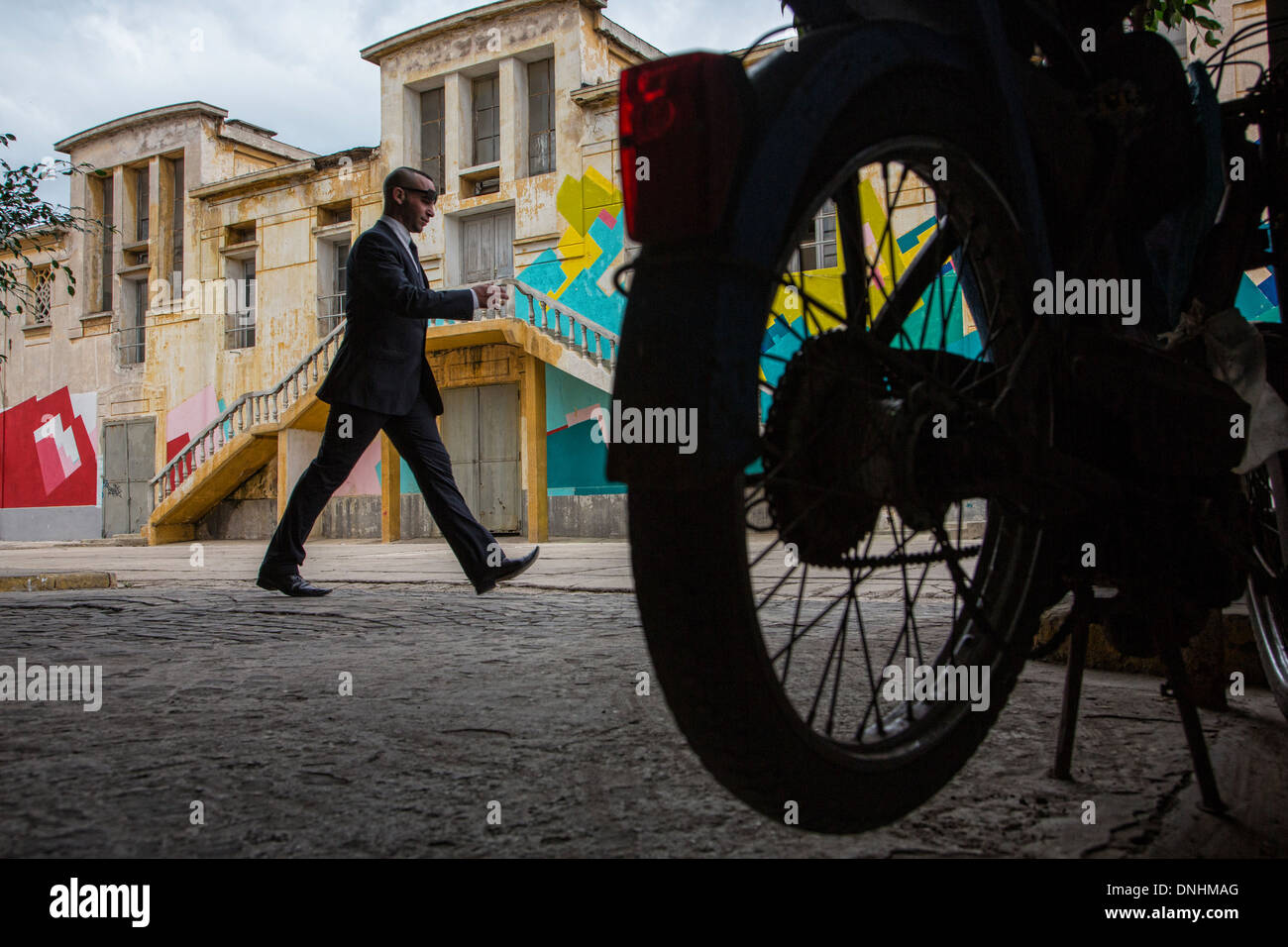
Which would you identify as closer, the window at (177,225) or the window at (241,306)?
the window at (241,306)

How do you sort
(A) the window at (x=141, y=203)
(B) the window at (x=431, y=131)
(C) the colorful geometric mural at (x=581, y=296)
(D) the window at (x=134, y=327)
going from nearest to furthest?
1. (C) the colorful geometric mural at (x=581, y=296)
2. (B) the window at (x=431, y=131)
3. (D) the window at (x=134, y=327)
4. (A) the window at (x=141, y=203)

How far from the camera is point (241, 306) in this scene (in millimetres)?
19844

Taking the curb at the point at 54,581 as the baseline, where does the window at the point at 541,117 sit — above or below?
above

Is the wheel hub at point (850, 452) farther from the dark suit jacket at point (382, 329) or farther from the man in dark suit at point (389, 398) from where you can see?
the dark suit jacket at point (382, 329)

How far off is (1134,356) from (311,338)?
18.6m

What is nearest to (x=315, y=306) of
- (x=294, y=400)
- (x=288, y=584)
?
(x=294, y=400)

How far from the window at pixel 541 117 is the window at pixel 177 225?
8514 mm

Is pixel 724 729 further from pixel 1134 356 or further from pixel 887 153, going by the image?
pixel 1134 356

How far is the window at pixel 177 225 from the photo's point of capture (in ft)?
67.3

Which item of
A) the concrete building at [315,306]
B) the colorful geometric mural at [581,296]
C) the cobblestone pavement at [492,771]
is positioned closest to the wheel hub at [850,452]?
the cobblestone pavement at [492,771]

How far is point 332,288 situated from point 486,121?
437 centimetres

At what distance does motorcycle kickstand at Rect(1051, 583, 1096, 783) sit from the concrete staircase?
39.0 feet
